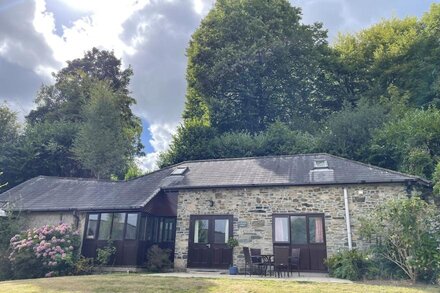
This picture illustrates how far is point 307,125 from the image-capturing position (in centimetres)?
2734

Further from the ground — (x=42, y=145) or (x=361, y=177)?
(x=42, y=145)

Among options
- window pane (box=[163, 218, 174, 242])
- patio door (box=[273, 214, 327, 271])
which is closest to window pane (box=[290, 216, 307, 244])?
patio door (box=[273, 214, 327, 271])

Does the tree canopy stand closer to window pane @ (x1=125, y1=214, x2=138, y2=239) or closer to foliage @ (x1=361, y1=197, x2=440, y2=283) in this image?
window pane @ (x1=125, y1=214, x2=138, y2=239)

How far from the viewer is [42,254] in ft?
45.2

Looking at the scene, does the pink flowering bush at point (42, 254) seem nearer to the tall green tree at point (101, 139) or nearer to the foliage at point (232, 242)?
the foliage at point (232, 242)

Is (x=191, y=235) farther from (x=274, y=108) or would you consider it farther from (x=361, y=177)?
(x=274, y=108)

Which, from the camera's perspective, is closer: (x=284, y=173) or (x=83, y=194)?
(x=284, y=173)

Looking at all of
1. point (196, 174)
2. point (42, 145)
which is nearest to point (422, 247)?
point (196, 174)


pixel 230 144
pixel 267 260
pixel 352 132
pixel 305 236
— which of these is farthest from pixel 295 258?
pixel 230 144

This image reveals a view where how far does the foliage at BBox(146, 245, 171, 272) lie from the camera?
14.2 meters

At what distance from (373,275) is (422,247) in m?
1.86

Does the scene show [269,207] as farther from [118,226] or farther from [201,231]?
[118,226]

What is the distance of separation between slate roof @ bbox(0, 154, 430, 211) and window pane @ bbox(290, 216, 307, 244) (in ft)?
4.81

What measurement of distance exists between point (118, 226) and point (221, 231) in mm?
4792
